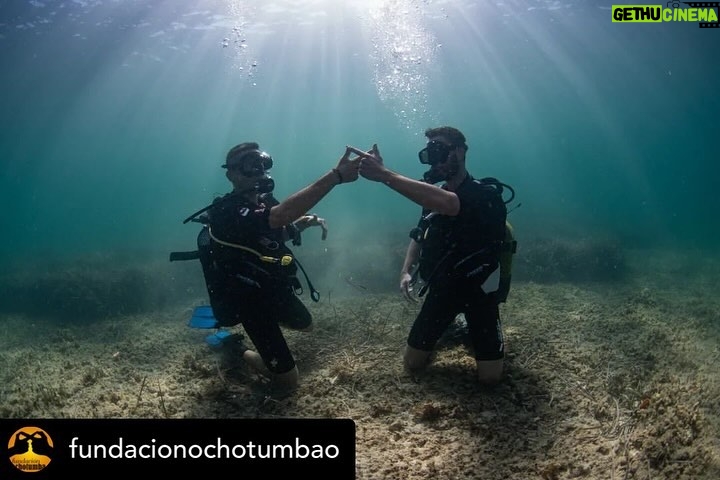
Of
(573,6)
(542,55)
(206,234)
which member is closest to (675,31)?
(573,6)

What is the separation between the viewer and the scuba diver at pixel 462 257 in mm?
4570

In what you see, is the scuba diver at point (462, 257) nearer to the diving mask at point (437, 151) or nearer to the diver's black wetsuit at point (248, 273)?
the diving mask at point (437, 151)

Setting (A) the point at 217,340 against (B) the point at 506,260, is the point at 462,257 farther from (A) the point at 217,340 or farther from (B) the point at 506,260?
(A) the point at 217,340

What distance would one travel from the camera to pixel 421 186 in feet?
13.0

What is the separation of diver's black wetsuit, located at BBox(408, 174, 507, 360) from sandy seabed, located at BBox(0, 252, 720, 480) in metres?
0.57

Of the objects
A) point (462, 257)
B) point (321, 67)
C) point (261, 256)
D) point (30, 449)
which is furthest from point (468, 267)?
point (321, 67)

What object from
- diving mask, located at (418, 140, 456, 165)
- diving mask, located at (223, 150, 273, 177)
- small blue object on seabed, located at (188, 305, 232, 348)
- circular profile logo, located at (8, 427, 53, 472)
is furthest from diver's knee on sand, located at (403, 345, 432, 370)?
circular profile logo, located at (8, 427, 53, 472)

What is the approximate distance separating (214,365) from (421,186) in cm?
403

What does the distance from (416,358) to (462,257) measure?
146 centimetres

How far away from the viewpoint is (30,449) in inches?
123

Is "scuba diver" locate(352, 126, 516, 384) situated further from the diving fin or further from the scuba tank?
the diving fin

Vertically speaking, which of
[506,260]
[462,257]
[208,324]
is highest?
[462,257]

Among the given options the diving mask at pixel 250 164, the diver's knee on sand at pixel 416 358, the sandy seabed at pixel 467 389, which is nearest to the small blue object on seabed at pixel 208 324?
the sandy seabed at pixel 467 389

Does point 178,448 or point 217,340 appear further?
point 217,340
